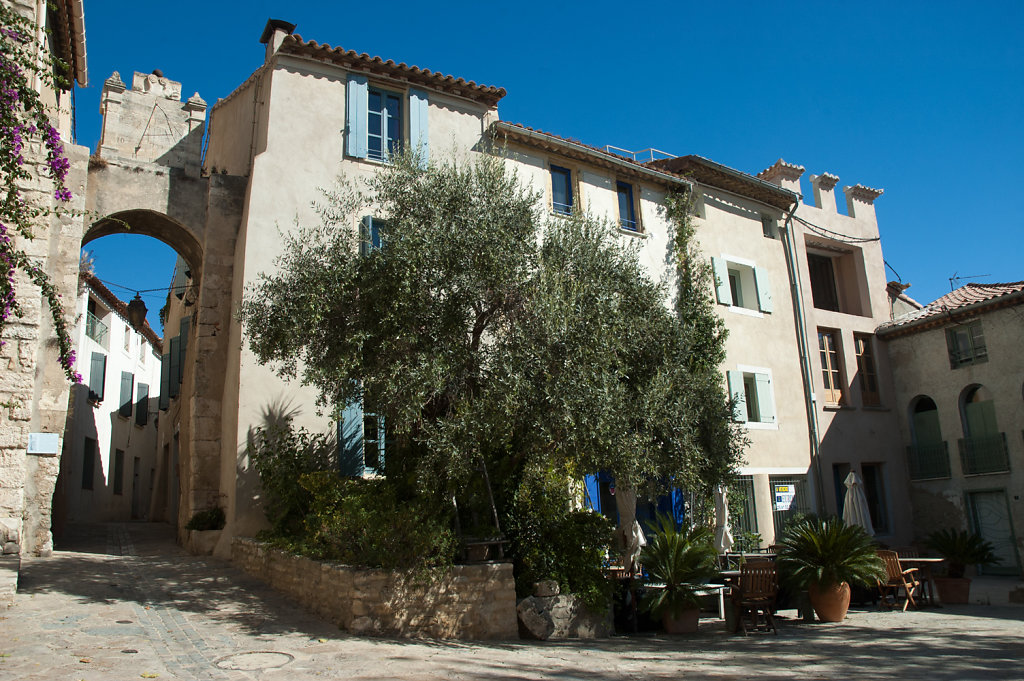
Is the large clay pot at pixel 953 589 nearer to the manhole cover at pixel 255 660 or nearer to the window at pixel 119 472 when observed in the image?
the manhole cover at pixel 255 660

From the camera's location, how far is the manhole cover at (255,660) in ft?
24.5

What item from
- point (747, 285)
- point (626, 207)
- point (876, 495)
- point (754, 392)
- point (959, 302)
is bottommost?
point (876, 495)

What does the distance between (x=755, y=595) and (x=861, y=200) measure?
17707 millimetres

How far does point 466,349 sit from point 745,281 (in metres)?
13.3

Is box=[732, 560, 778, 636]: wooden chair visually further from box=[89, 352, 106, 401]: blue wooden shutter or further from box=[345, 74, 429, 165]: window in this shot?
box=[89, 352, 106, 401]: blue wooden shutter

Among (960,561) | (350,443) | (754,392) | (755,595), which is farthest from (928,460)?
(350,443)

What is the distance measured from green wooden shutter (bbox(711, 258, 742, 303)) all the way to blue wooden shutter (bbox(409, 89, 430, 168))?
8348 mm

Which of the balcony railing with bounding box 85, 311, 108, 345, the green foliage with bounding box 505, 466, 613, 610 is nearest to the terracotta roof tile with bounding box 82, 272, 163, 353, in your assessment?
the balcony railing with bounding box 85, 311, 108, 345

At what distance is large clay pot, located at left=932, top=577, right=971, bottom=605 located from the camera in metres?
14.2

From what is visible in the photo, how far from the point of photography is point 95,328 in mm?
22422

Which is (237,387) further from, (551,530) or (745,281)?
(745,281)

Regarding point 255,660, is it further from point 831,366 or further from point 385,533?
point 831,366

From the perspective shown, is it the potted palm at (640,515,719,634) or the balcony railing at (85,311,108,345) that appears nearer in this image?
the potted palm at (640,515,719,634)

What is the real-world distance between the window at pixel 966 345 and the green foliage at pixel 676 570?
1379 cm
